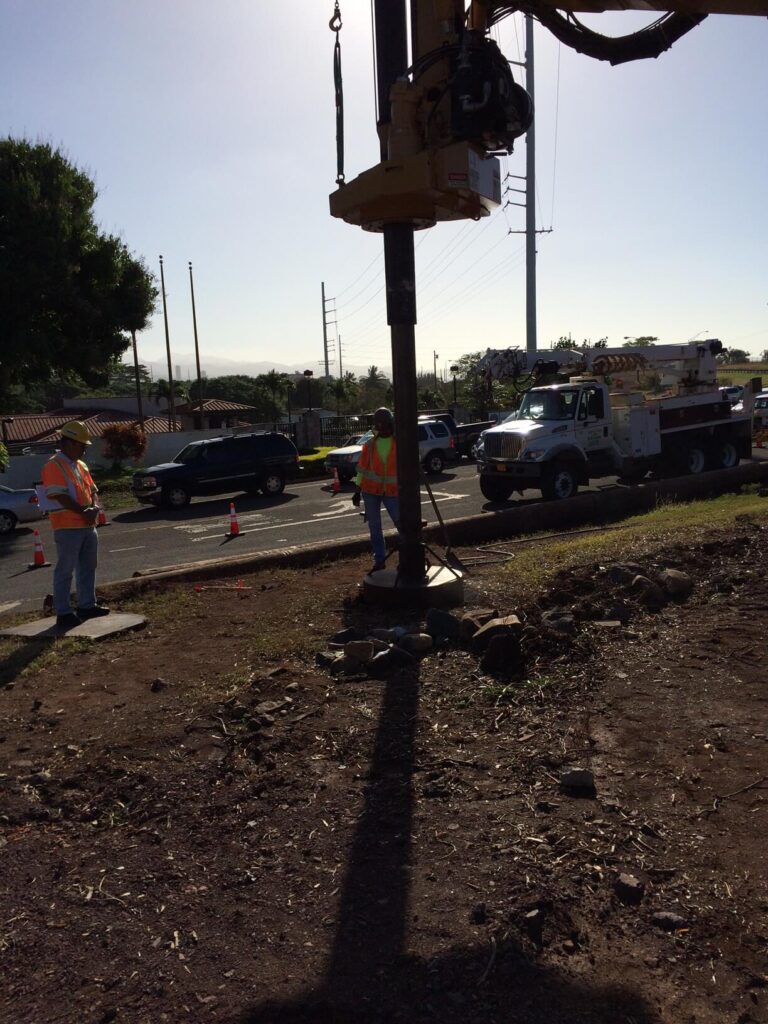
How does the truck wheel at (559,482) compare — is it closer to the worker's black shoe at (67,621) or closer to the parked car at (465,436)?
the worker's black shoe at (67,621)

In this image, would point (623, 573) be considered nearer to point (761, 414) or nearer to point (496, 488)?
point (496, 488)

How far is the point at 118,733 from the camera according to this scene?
484cm

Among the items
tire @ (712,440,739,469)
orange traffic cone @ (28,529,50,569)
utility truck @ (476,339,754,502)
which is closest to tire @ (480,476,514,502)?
utility truck @ (476,339,754,502)

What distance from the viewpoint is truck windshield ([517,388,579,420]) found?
720 inches

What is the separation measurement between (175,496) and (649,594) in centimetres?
1691

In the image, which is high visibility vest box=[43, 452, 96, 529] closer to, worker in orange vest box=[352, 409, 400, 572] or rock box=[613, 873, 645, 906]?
worker in orange vest box=[352, 409, 400, 572]

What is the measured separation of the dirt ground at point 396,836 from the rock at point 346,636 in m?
0.44

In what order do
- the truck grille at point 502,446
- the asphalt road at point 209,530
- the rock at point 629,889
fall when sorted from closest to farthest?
the rock at point 629,889, the asphalt road at point 209,530, the truck grille at point 502,446

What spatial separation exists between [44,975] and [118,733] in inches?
78.0

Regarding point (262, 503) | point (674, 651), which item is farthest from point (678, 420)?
point (674, 651)

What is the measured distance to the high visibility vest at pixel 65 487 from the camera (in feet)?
23.8

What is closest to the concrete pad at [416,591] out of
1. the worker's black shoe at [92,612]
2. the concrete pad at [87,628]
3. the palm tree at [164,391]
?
the concrete pad at [87,628]

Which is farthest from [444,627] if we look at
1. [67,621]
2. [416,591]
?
[67,621]

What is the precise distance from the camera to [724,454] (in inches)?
864
